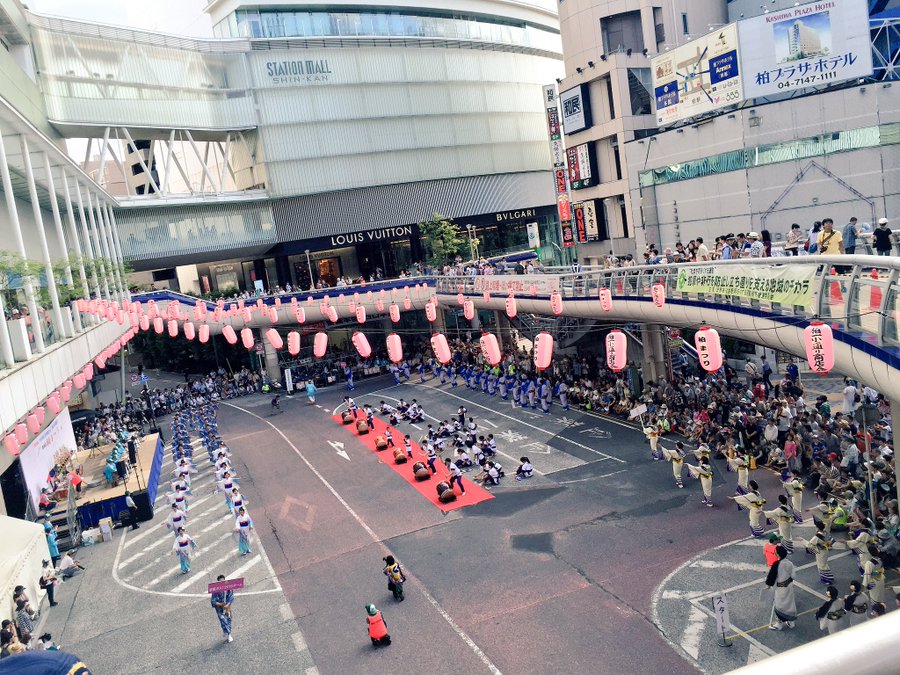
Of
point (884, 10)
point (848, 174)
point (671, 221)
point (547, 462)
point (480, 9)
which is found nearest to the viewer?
point (547, 462)

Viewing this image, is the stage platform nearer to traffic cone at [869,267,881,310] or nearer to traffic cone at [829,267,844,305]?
traffic cone at [829,267,844,305]

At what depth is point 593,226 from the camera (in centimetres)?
4556

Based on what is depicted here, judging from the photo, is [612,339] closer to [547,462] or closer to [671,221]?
[547,462]

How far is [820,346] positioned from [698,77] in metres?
23.5

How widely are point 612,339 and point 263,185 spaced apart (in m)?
36.9

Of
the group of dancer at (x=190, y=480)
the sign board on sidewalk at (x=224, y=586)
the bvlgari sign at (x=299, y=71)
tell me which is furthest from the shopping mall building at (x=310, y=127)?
the sign board on sidewalk at (x=224, y=586)

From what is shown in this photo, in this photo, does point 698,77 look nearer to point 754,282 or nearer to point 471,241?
point 754,282

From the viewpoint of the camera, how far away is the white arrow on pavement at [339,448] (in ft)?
97.1

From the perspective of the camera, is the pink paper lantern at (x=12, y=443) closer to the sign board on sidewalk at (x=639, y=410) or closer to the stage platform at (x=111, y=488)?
the stage platform at (x=111, y=488)

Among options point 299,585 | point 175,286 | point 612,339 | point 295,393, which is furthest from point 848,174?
point 175,286

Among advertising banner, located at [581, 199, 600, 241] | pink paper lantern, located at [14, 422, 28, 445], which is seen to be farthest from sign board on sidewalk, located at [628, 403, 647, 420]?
advertising banner, located at [581, 199, 600, 241]

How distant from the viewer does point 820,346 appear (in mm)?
13727

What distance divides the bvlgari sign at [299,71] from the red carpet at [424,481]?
30.3 m

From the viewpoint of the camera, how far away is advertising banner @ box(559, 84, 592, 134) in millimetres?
44094
